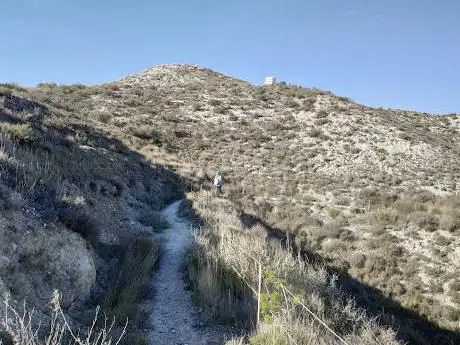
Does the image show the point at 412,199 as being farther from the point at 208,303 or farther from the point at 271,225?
the point at 208,303

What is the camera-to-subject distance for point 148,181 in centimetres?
1941

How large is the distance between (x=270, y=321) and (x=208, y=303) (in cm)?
182

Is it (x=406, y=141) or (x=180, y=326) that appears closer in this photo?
(x=180, y=326)

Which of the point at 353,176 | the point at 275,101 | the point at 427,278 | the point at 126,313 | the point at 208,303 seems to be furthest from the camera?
the point at 275,101

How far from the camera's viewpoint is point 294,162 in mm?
29453

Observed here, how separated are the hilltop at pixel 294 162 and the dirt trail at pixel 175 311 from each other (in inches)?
56.5

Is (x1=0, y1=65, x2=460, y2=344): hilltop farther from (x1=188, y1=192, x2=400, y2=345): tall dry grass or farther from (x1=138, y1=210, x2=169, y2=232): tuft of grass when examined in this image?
(x1=188, y1=192, x2=400, y2=345): tall dry grass

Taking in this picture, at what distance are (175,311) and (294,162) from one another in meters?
22.4

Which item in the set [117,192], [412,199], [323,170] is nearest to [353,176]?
[323,170]

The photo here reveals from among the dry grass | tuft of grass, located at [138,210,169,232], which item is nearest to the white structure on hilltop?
tuft of grass, located at [138,210,169,232]

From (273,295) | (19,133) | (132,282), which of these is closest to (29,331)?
(273,295)

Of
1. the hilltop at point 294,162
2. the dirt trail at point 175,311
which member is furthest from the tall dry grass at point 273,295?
the hilltop at point 294,162

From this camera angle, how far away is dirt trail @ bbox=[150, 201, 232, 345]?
6974 mm

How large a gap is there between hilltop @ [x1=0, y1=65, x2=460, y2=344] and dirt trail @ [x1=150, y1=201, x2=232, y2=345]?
56.5 inches
